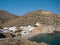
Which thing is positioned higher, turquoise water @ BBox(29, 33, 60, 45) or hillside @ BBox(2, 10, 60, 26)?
hillside @ BBox(2, 10, 60, 26)

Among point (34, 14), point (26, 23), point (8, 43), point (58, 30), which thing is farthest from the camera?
point (34, 14)

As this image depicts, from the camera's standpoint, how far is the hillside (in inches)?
6988

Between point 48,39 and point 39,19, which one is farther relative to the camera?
point 39,19

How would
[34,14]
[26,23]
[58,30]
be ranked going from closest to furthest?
[58,30]
[26,23]
[34,14]

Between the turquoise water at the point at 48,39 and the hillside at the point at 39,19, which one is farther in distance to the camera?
the hillside at the point at 39,19

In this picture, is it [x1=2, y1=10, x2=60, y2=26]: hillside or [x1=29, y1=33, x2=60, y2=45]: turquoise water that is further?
[x1=2, y1=10, x2=60, y2=26]: hillside

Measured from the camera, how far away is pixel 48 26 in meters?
170

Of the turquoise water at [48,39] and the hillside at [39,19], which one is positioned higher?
the hillside at [39,19]

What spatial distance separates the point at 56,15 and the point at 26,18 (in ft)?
101

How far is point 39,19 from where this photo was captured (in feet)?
602

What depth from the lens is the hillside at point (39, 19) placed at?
17750cm

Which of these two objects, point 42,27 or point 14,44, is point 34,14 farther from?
point 14,44

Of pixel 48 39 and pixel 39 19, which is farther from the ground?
pixel 39 19

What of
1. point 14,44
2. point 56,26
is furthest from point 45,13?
point 14,44
